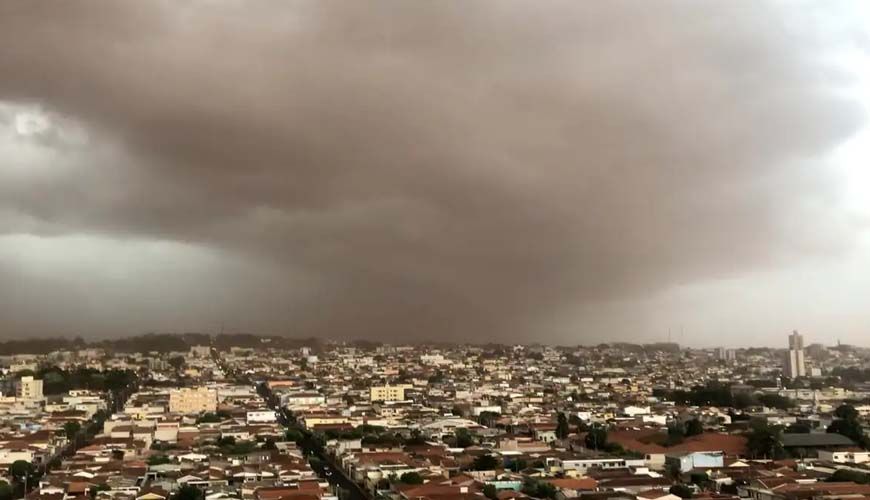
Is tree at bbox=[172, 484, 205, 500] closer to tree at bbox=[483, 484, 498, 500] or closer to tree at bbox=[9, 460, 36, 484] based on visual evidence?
tree at bbox=[483, 484, 498, 500]

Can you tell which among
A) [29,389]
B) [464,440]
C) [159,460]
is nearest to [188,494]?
[159,460]

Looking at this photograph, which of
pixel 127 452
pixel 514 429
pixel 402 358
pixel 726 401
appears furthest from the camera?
pixel 402 358

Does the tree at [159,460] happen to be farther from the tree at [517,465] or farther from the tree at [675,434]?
the tree at [675,434]

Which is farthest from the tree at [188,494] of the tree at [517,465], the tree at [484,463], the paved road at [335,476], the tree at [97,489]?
the tree at [517,465]

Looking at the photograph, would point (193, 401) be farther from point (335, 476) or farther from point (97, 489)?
point (97, 489)

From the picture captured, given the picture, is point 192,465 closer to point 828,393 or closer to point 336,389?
point 336,389

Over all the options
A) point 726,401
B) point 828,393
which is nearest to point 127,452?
point 726,401
